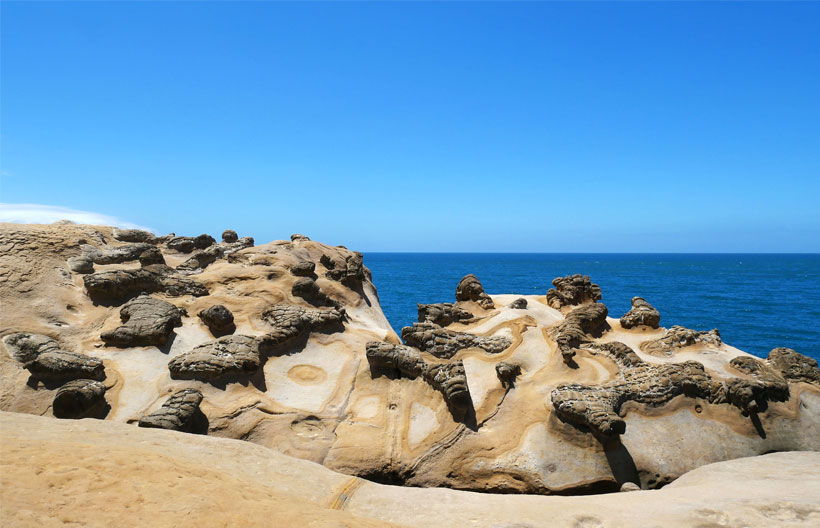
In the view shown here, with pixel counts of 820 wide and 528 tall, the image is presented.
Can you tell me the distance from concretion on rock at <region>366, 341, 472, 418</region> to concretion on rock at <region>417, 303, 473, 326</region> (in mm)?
4836

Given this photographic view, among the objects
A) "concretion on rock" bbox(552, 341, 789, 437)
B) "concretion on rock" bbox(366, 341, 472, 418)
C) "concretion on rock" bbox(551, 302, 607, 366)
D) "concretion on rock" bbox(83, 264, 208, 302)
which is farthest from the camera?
"concretion on rock" bbox(83, 264, 208, 302)

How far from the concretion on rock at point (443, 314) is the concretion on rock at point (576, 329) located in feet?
12.1

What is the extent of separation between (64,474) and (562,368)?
36.2 feet

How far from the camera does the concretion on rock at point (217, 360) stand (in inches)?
457

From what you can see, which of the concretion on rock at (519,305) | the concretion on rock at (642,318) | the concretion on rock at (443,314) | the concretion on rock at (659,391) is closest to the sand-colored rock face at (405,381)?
the concretion on rock at (659,391)

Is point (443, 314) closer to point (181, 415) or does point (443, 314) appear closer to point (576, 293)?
point (576, 293)

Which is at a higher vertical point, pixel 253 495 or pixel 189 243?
pixel 189 243

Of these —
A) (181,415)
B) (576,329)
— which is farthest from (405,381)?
(576,329)

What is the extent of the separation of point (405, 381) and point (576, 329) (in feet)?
18.3

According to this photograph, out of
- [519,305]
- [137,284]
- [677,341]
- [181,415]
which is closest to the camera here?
[181,415]

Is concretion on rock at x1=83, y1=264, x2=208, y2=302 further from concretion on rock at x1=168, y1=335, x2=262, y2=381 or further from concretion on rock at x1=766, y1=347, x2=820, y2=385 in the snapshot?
concretion on rock at x1=766, y1=347, x2=820, y2=385

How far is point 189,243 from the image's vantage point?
21453 mm

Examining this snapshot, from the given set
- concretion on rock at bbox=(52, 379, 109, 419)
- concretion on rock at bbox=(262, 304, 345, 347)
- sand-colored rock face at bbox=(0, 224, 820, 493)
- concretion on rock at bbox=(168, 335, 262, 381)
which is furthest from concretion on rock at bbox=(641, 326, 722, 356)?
concretion on rock at bbox=(52, 379, 109, 419)

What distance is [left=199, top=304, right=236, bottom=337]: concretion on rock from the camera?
1386 centimetres
